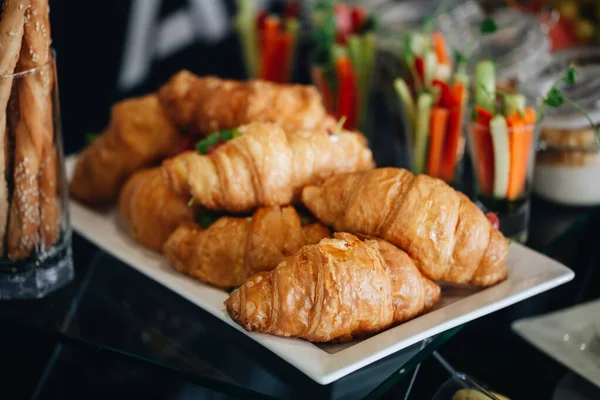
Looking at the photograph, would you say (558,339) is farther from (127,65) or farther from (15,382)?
(127,65)

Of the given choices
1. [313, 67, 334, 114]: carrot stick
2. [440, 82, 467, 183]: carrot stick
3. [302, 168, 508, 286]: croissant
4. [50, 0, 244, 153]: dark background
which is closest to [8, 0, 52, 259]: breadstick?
[302, 168, 508, 286]: croissant

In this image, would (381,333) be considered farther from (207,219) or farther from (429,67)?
(429,67)

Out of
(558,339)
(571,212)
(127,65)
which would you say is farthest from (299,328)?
(127,65)

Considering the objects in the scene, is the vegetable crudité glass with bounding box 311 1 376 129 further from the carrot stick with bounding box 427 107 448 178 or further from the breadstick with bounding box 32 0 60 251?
the breadstick with bounding box 32 0 60 251

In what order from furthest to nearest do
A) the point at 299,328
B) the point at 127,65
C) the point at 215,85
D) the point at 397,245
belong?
the point at 127,65 < the point at 215,85 < the point at 397,245 < the point at 299,328

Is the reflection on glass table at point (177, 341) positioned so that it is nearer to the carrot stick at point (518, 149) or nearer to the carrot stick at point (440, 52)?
the carrot stick at point (518, 149)

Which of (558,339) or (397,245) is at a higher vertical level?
(397,245)

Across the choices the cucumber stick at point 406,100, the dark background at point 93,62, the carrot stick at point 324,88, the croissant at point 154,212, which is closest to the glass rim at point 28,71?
the croissant at point 154,212
